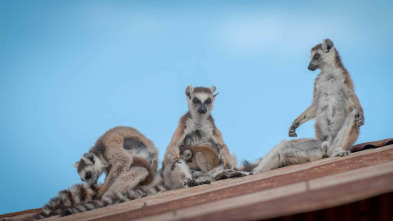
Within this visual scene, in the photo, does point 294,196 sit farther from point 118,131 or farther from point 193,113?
Answer: point 118,131

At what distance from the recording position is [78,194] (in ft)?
18.1

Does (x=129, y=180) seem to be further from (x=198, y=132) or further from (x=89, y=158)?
(x=198, y=132)

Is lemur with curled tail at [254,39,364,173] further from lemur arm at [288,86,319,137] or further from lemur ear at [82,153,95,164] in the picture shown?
lemur ear at [82,153,95,164]

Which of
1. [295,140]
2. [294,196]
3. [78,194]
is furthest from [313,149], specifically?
[294,196]

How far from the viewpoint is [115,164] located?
6.17 metres

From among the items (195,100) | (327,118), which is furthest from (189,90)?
(327,118)

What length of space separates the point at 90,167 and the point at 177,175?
4.91 feet

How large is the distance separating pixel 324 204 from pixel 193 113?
4.71 m

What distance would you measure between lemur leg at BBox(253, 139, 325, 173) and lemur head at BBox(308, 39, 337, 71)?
1190 mm

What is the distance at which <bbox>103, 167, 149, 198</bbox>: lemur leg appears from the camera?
566 cm

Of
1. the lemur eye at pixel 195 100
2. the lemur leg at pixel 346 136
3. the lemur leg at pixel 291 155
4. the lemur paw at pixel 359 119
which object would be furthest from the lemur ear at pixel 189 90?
the lemur paw at pixel 359 119

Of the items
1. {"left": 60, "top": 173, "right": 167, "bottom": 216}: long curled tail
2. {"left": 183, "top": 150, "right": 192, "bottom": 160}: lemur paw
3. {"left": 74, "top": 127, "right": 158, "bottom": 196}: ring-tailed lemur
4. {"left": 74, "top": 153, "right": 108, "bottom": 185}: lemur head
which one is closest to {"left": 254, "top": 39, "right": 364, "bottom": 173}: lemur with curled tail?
{"left": 183, "top": 150, "right": 192, "bottom": 160}: lemur paw

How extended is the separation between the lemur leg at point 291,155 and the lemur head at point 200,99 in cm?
124

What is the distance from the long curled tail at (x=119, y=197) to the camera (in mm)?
→ 4500
